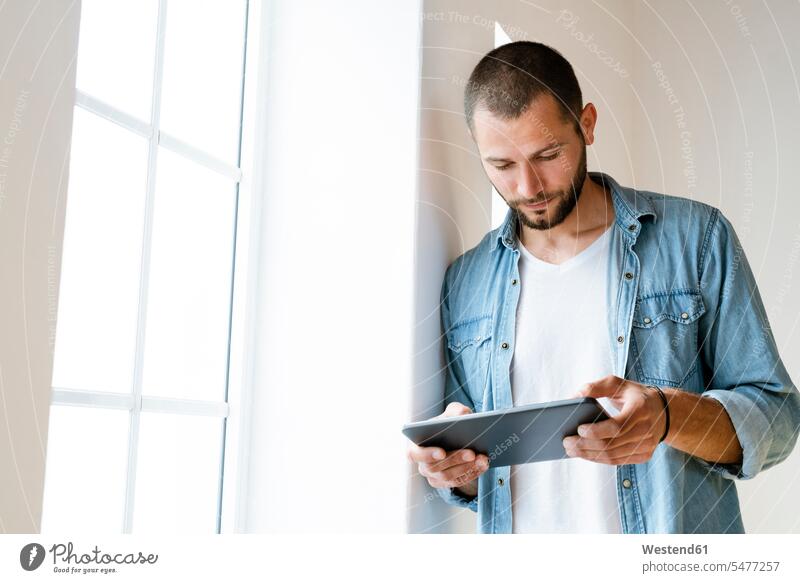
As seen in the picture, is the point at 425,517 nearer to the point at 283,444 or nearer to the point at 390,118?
the point at 283,444

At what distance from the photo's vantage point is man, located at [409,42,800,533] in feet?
2.68

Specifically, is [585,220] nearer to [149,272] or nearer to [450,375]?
[450,375]

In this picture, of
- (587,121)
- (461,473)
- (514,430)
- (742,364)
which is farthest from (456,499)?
(587,121)

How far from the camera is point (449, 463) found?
82 centimetres

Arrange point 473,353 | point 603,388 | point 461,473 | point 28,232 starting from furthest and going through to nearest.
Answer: point 473,353 < point 461,473 < point 603,388 < point 28,232

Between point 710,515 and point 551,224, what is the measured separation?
12.6 inches

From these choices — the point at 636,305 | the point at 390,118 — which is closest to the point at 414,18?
the point at 390,118

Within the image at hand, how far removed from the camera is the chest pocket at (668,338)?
0.84m

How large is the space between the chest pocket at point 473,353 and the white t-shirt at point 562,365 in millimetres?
31

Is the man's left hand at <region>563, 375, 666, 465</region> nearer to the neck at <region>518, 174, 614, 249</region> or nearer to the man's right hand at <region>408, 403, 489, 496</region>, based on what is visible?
the man's right hand at <region>408, 403, 489, 496</region>

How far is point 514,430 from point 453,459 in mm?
94

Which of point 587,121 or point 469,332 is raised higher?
point 587,121

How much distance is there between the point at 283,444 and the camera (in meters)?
0.93

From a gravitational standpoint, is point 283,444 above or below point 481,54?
below
